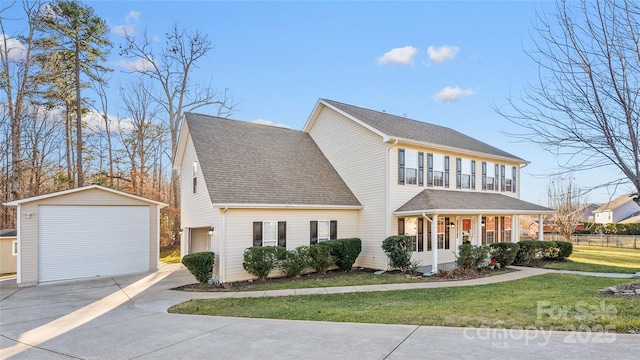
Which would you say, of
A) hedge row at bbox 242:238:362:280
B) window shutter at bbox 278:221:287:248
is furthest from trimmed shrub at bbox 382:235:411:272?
window shutter at bbox 278:221:287:248

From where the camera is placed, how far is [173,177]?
25.6 m

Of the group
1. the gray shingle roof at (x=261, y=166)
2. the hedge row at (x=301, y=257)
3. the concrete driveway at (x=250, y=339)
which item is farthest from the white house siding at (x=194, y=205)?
the concrete driveway at (x=250, y=339)

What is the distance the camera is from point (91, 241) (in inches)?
541

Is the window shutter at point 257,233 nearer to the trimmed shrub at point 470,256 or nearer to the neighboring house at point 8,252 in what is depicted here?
the trimmed shrub at point 470,256

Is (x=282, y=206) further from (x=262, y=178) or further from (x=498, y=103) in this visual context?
(x=498, y=103)

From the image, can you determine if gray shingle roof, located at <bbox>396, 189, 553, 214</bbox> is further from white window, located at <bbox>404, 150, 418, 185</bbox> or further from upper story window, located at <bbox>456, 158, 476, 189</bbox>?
white window, located at <bbox>404, 150, 418, 185</bbox>

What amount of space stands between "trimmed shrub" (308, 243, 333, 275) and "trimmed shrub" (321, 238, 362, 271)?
0.29 meters

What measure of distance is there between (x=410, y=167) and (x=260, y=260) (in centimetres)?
758

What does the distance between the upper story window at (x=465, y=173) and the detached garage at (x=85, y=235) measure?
14.0 m

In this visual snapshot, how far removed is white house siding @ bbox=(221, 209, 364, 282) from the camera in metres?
12.4

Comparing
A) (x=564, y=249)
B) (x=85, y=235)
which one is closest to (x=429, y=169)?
(x=564, y=249)

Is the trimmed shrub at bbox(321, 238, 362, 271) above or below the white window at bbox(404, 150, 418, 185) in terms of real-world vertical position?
below

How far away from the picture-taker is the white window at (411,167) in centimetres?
1543

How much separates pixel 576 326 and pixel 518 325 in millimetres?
764
